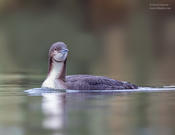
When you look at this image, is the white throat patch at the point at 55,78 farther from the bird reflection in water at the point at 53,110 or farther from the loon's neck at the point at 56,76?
the bird reflection in water at the point at 53,110

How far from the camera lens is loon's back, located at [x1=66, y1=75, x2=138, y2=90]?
60.8ft

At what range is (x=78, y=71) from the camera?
82.6ft

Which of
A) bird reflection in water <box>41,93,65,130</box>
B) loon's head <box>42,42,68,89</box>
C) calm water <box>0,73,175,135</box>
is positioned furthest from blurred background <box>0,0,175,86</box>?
bird reflection in water <box>41,93,65,130</box>

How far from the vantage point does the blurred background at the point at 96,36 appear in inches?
1035

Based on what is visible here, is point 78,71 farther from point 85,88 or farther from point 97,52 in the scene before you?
point 97,52

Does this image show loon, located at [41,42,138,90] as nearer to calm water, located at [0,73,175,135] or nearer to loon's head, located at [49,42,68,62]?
loon's head, located at [49,42,68,62]

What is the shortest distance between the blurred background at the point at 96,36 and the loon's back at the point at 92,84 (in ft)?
5.01

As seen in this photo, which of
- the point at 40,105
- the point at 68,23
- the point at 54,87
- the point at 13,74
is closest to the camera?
the point at 40,105

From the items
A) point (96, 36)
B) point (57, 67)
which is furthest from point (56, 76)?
point (96, 36)

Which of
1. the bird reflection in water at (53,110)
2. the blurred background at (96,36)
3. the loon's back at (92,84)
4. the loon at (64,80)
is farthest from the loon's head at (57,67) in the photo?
the blurred background at (96,36)

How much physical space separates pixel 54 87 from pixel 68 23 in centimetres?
2722

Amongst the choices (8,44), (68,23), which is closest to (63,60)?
(8,44)

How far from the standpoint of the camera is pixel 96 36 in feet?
139

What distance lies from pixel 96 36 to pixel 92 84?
23848mm
